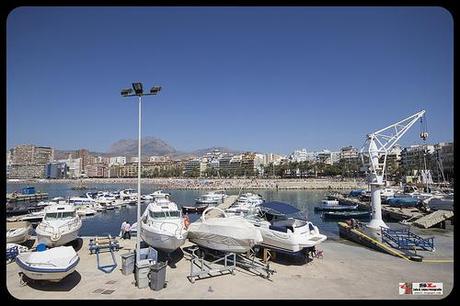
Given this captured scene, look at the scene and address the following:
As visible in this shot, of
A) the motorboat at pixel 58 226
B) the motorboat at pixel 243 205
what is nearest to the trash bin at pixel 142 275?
the motorboat at pixel 58 226

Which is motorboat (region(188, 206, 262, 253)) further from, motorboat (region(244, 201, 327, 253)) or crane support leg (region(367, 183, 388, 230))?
crane support leg (region(367, 183, 388, 230))

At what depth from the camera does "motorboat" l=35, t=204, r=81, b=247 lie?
13.6 meters

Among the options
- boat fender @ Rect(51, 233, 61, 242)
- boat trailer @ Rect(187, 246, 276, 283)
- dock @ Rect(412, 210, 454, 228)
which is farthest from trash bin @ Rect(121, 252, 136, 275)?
dock @ Rect(412, 210, 454, 228)

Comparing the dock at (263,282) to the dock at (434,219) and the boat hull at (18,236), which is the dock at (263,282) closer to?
the boat hull at (18,236)

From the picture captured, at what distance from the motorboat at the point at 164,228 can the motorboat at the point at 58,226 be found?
3.73m

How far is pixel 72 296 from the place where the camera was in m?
8.19

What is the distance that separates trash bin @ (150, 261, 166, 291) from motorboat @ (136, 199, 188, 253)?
2.70 m

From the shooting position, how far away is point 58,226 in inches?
551

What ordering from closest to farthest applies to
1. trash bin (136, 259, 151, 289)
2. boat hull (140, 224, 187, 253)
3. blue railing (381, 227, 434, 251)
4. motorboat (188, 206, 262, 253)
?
trash bin (136, 259, 151, 289) → motorboat (188, 206, 262, 253) → boat hull (140, 224, 187, 253) → blue railing (381, 227, 434, 251)

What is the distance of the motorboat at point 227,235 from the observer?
11.5 meters

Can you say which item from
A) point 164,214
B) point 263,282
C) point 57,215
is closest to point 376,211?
point 263,282

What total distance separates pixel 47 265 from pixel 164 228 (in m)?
4.22

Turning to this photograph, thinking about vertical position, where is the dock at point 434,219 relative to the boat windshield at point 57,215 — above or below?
below

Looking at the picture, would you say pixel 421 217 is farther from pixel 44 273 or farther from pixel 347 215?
pixel 44 273
